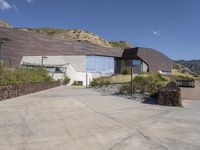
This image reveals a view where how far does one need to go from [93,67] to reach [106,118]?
59.1 m

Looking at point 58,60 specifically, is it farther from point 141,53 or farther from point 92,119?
point 92,119

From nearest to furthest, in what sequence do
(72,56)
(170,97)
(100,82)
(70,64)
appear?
(170,97) < (100,82) < (70,64) < (72,56)

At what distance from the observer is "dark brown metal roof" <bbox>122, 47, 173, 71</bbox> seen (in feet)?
240

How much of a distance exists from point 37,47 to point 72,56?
916cm

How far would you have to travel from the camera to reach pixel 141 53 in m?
73.4

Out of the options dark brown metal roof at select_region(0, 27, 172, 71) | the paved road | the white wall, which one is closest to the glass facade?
dark brown metal roof at select_region(0, 27, 172, 71)

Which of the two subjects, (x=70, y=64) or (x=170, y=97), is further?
(x=70, y=64)

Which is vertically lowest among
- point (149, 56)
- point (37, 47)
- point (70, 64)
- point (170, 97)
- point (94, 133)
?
point (94, 133)

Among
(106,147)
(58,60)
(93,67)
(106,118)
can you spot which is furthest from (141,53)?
(106,147)

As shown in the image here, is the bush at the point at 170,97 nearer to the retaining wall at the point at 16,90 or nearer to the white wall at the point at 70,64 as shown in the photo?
the retaining wall at the point at 16,90

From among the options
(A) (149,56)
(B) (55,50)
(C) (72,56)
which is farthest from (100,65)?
(A) (149,56)

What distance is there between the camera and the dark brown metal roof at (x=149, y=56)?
73188 mm

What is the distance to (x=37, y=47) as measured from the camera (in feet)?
204

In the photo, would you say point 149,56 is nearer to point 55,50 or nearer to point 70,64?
point 70,64
